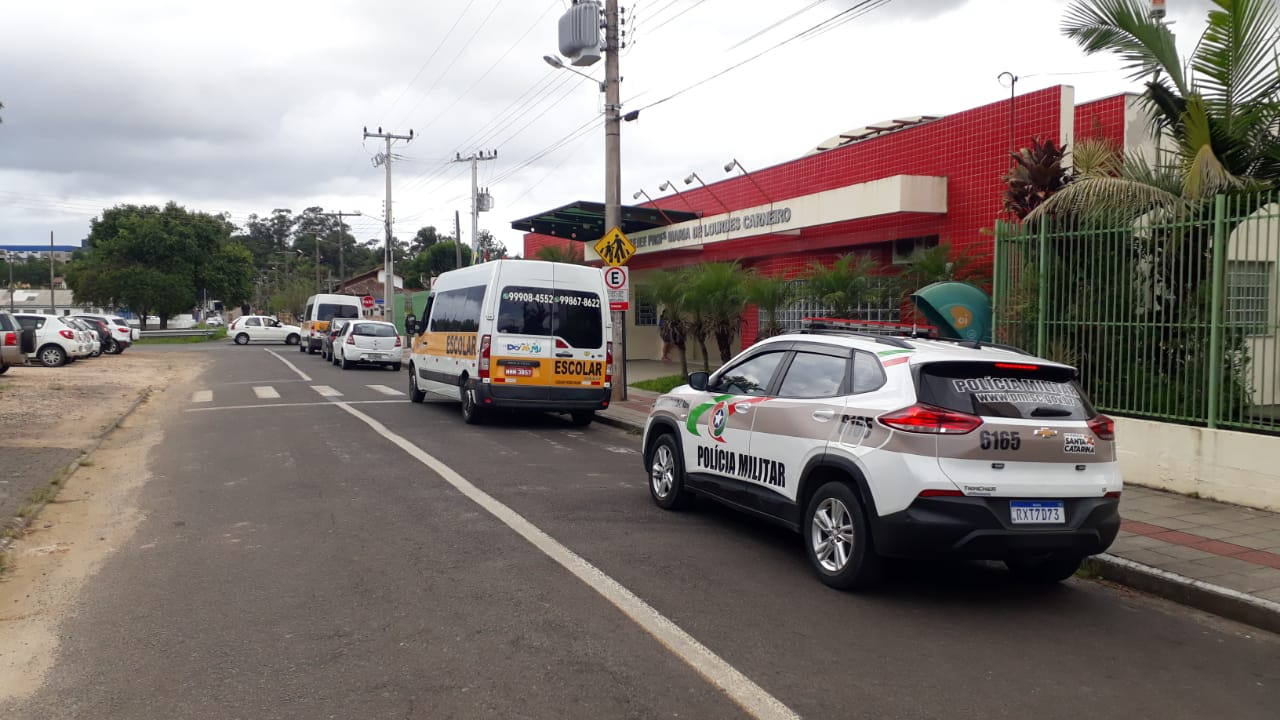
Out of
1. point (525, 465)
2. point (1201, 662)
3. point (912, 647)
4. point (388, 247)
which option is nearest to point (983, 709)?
point (912, 647)

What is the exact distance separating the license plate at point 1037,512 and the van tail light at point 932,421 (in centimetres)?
52

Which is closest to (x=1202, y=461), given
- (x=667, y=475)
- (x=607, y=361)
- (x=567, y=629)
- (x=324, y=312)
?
(x=667, y=475)

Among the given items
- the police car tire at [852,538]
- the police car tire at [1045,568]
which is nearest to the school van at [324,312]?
the police car tire at [852,538]

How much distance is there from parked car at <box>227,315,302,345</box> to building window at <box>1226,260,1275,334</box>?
4601 cm

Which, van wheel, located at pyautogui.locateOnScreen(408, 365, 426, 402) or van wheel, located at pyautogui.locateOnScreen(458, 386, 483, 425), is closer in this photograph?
van wheel, located at pyautogui.locateOnScreen(458, 386, 483, 425)

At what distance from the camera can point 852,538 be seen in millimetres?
5918

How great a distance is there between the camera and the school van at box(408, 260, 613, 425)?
1395 centimetres

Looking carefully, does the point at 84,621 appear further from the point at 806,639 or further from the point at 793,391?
the point at 793,391

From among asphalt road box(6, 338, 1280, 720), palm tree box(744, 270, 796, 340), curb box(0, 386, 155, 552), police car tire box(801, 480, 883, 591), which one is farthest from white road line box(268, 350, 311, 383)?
police car tire box(801, 480, 883, 591)

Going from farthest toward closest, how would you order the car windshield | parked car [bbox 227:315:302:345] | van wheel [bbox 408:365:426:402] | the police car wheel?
1. parked car [bbox 227:315:302:345]
2. the car windshield
3. van wheel [bbox 408:365:426:402]
4. the police car wheel

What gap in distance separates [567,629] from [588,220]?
854 inches

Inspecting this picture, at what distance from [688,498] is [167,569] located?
400 centimetres

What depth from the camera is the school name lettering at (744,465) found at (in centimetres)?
668

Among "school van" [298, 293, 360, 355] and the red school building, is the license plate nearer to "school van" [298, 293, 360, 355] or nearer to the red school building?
the red school building
